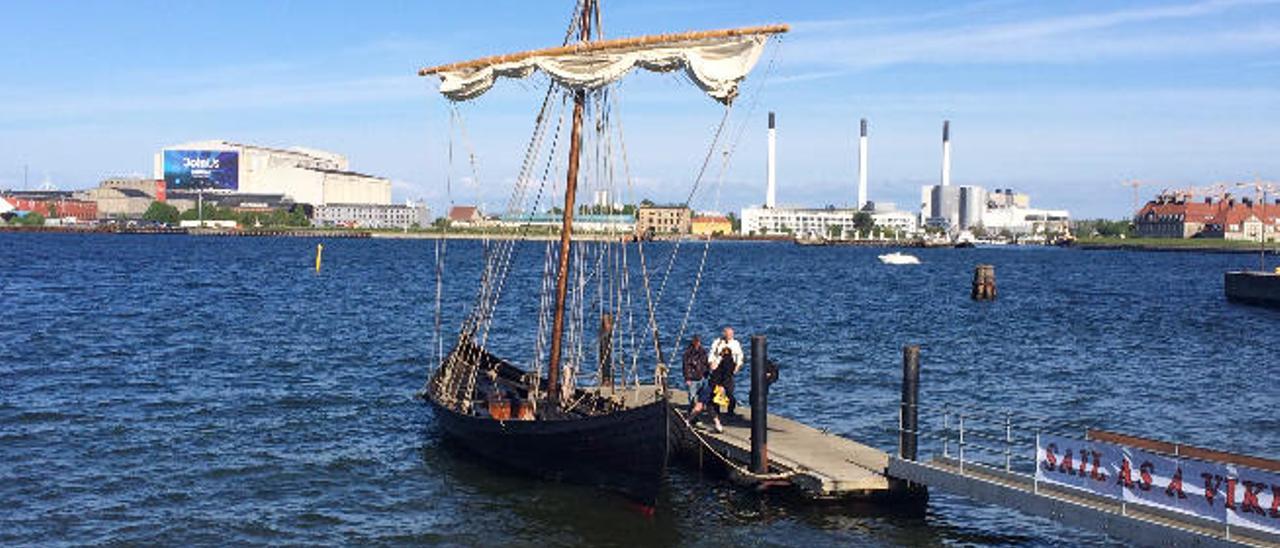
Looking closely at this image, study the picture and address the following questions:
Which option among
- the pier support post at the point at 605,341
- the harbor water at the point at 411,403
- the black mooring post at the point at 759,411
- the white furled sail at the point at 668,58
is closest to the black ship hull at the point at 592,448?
the harbor water at the point at 411,403

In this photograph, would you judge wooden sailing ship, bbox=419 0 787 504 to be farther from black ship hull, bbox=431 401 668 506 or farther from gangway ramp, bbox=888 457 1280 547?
gangway ramp, bbox=888 457 1280 547

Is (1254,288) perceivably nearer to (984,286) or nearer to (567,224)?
(984,286)

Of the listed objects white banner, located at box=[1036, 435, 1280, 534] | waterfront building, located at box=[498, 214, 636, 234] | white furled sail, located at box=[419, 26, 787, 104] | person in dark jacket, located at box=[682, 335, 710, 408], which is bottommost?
white banner, located at box=[1036, 435, 1280, 534]

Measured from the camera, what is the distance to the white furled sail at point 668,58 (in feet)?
97.7

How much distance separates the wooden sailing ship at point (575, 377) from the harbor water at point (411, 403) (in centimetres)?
78

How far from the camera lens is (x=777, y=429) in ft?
98.8

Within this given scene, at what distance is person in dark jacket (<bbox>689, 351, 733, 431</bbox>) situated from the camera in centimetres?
2877

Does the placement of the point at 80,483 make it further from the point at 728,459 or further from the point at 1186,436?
the point at 1186,436

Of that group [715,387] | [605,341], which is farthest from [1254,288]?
[715,387]

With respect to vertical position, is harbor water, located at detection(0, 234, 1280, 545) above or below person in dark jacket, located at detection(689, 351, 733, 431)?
below

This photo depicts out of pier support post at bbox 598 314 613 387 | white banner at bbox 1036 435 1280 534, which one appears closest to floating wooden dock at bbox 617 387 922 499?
white banner at bbox 1036 435 1280 534

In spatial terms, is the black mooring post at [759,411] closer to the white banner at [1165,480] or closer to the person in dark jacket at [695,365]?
the person in dark jacket at [695,365]

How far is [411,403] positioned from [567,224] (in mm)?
12304

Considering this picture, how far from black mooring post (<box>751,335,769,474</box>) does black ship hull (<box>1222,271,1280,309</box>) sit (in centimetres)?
7334
